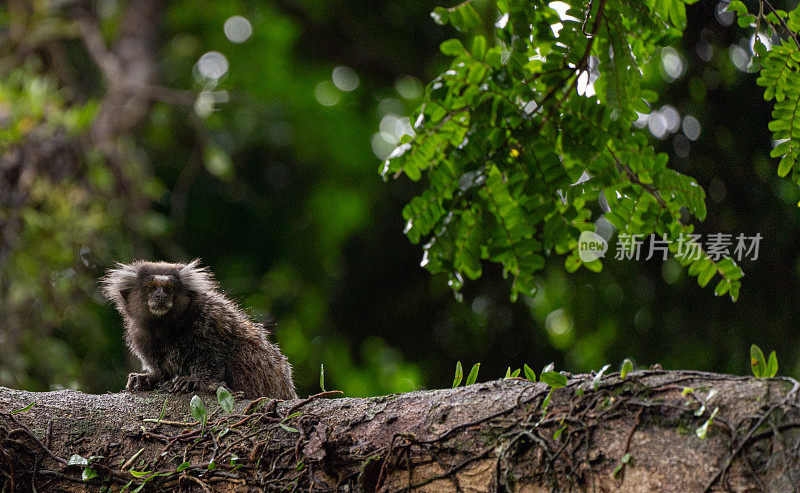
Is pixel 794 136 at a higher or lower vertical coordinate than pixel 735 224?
higher

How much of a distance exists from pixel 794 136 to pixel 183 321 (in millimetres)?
3615

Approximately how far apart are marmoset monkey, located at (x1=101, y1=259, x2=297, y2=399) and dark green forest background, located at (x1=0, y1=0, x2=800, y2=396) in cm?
84

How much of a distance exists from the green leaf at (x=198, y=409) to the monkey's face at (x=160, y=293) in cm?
147

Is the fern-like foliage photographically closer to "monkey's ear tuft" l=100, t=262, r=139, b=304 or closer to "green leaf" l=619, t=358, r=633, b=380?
Result: "green leaf" l=619, t=358, r=633, b=380

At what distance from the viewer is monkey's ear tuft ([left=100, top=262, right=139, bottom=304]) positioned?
5.49 meters

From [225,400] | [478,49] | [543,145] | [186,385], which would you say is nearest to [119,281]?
[186,385]

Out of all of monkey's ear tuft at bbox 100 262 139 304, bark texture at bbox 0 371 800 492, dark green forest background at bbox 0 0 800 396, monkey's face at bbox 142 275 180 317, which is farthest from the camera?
dark green forest background at bbox 0 0 800 396

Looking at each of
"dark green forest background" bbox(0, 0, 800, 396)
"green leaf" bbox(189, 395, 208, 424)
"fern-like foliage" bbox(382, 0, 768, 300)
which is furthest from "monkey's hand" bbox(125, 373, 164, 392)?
"fern-like foliage" bbox(382, 0, 768, 300)

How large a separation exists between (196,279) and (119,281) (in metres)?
0.58

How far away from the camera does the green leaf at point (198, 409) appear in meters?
3.67

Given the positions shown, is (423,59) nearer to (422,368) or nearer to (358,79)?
(358,79)

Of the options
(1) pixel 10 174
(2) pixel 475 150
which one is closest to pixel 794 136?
(2) pixel 475 150

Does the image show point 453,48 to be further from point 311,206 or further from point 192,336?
point 311,206

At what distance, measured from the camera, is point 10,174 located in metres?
6.81
